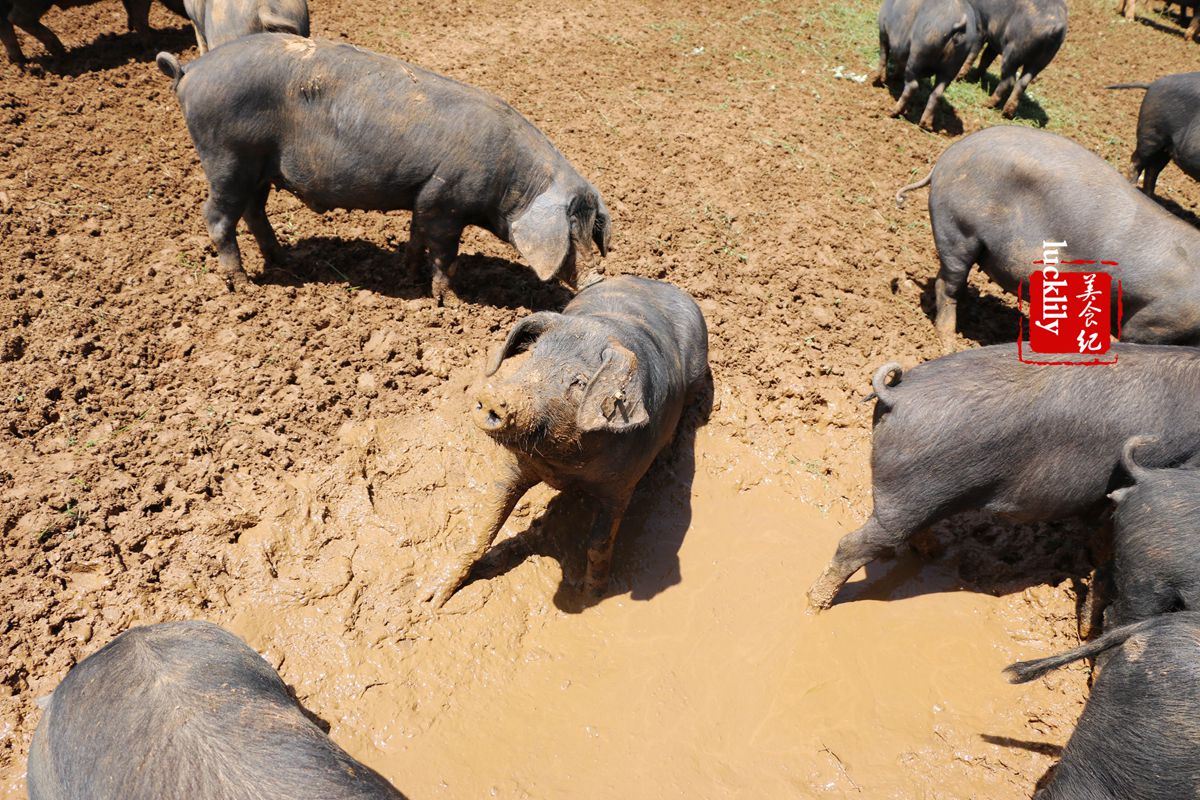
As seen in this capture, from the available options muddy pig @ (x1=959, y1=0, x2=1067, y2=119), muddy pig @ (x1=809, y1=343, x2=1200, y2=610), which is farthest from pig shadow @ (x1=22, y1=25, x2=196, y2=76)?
muddy pig @ (x1=959, y1=0, x2=1067, y2=119)

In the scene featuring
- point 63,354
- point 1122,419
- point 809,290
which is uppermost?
point 1122,419

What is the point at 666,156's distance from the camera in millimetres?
8195

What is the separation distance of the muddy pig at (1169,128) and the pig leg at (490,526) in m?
9.62

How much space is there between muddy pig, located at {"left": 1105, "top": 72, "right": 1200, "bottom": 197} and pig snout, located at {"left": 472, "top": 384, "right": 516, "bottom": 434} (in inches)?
391

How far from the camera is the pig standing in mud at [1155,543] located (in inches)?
140

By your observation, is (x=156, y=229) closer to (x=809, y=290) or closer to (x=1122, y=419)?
(x=809, y=290)

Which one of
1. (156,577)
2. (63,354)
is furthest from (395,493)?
(63,354)

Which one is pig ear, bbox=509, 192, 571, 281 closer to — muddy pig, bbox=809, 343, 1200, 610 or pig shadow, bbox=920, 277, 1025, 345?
muddy pig, bbox=809, 343, 1200, 610

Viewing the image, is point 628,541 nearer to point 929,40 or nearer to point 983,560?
point 983,560

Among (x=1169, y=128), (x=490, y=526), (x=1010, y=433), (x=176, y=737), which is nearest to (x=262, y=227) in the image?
(x=490, y=526)

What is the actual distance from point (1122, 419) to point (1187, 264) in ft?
8.06

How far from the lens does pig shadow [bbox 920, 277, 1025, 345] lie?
694cm

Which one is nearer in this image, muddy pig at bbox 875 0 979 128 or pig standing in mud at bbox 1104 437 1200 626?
pig standing in mud at bbox 1104 437 1200 626

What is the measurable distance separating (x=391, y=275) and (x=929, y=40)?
26.2 ft
